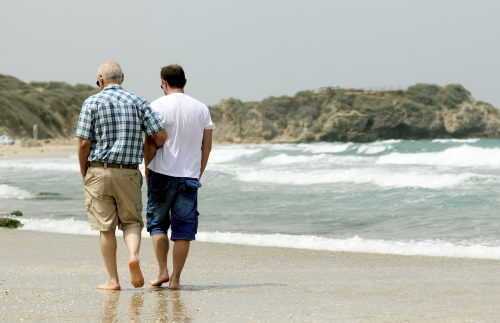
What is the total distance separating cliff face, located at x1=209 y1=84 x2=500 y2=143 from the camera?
7100 cm

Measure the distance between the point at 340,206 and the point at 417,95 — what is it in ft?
232

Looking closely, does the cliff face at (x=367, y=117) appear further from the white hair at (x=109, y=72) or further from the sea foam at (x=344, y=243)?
the white hair at (x=109, y=72)

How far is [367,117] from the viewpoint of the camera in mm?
70688

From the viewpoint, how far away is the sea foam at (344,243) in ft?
19.6

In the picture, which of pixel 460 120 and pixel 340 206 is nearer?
pixel 340 206

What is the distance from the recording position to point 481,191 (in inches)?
482

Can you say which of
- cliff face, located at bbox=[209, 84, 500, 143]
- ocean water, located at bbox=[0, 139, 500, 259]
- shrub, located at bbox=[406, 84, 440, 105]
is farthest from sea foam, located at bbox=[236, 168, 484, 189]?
shrub, located at bbox=[406, 84, 440, 105]

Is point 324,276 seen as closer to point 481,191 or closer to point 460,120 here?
point 481,191

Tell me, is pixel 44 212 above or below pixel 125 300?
below

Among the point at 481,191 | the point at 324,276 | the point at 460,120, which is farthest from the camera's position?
the point at 460,120

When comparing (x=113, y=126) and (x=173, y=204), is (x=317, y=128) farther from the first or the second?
(x=113, y=126)

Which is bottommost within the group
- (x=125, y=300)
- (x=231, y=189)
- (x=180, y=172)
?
(x=231, y=189)

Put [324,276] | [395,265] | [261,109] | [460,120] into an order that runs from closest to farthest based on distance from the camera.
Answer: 1. [324,276]
2. [395,265]
3. [460,120]
4. [261,109]

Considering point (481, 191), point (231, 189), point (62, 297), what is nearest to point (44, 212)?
point (231, 189)
